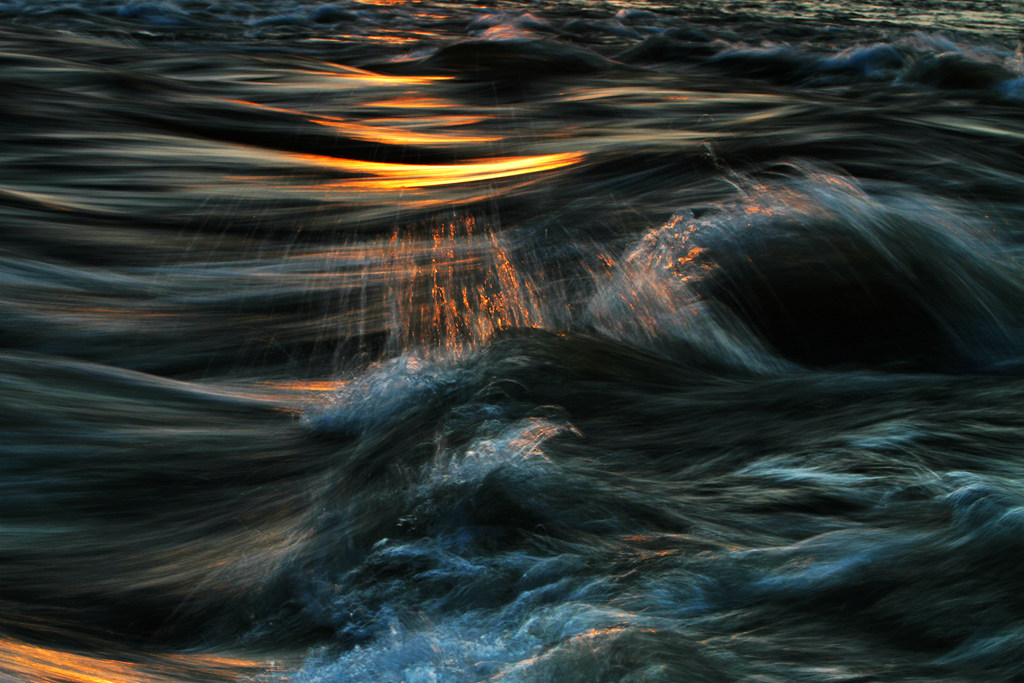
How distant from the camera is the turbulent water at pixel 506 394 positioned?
6.19ft

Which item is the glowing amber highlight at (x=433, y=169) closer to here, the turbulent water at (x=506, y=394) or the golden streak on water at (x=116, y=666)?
the turbulent water at (x=506, y=394)

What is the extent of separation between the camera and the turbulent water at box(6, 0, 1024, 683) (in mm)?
1888

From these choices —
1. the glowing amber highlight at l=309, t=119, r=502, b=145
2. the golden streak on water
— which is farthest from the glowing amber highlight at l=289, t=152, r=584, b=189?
the golden streak on water

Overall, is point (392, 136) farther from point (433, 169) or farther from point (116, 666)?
point (116, 666)

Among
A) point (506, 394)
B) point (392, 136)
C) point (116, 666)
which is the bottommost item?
point (116, 666)

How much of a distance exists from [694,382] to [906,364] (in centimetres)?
74

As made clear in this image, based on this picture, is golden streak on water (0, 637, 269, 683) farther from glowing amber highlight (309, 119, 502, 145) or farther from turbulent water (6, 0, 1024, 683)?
glowing amber highlight (309, 119, 502, 145)

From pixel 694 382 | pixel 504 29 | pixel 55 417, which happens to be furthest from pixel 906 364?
pixel 504 29

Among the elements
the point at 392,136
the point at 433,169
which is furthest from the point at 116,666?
the point at 392,136

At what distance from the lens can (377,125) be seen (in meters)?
6.94

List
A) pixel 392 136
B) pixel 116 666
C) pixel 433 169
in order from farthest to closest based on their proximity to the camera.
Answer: pixel 392 136 < pixel 433 169 < pixel 116 666

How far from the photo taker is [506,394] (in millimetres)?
2703

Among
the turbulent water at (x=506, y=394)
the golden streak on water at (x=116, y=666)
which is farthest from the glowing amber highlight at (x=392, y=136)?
the golden streak on water at (x=116, y=666)

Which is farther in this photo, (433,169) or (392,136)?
(392,136)
